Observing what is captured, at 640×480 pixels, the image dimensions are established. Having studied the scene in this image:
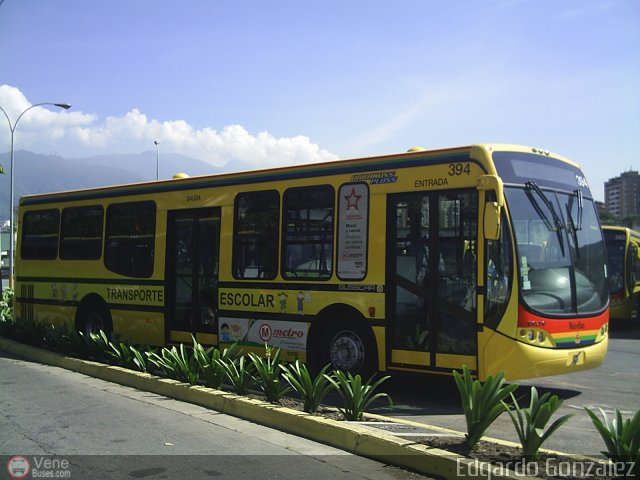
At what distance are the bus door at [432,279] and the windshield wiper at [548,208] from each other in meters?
0.77

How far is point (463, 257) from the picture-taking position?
790 centimetres

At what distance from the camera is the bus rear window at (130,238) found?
39.2ft

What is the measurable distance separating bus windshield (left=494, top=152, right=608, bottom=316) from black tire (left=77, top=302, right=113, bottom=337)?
8.53m

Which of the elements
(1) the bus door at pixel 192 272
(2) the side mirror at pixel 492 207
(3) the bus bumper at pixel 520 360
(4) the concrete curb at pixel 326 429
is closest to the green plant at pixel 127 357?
(4) the concrete curb at pixel 326 429

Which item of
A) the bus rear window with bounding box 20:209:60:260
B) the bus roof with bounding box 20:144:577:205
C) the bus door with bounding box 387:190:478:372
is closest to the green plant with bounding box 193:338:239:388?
the bus door with bounding box 387:190:478:372

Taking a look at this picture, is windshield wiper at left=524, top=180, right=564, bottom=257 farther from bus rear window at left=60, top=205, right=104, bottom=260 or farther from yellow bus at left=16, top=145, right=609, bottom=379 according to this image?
bus rear window at left=60, top=205, right=104, bottom=260

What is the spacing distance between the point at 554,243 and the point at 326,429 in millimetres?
3877

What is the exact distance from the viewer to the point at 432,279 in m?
8.13

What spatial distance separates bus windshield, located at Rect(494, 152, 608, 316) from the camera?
771 cm

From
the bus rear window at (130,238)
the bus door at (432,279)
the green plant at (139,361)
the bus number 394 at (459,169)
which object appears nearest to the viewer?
the bus door at (432,279)

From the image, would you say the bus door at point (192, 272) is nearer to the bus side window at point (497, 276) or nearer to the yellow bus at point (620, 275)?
the bus side window at point (497, 276)

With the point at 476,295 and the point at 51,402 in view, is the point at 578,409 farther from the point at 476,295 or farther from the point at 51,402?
the point at 51,402

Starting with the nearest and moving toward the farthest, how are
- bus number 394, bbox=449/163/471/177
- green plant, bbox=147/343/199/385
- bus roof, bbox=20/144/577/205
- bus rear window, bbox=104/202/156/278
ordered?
1. bus number 394, bbox=449/163/471/177
2. bus roof, bbox=20/144/577/205
3. green plant, bbox=147/343/199/385
4. bus rear window, bbox=104/202/156/278

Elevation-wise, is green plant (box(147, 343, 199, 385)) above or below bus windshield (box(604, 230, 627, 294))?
below
